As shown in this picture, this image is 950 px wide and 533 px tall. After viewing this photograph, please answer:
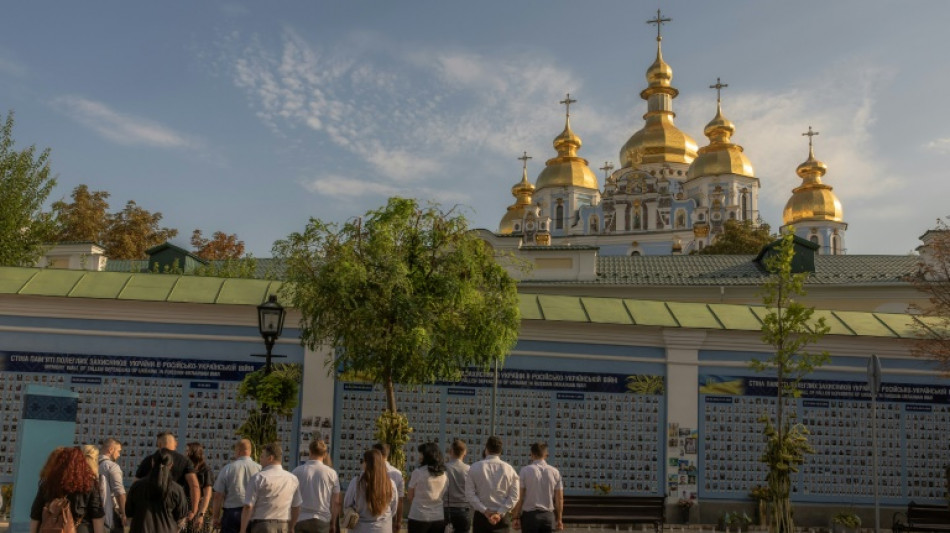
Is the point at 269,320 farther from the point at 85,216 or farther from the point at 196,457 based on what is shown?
the point at 85,216

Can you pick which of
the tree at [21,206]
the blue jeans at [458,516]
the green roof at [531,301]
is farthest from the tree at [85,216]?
the blue jeans at [458,516]

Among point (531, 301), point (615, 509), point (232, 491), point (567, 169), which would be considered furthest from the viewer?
point (567, 169)

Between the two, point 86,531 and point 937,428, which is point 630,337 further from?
point 86,531

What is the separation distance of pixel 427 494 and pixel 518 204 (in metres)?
90.8

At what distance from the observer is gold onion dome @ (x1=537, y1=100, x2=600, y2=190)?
312 ft

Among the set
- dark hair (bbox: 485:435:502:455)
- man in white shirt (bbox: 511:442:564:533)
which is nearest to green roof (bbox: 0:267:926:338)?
man in white shirt (bbox: 511:442:564:533)

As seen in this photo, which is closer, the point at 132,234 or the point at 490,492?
the point at 490,492

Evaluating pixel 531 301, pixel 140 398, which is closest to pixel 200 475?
pixel 140 398

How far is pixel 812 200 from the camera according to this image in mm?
85375

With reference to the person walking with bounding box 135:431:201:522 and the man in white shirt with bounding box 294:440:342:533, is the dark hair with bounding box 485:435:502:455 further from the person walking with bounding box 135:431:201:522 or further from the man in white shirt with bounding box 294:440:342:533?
the person walking with bounding box 135:431:201:522

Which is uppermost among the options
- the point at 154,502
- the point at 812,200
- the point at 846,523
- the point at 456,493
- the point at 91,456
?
the point at 812,200

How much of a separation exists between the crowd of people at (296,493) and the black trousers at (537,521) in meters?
0.01

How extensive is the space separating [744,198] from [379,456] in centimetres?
8402

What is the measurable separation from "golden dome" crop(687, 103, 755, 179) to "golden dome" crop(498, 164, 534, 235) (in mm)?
17318
